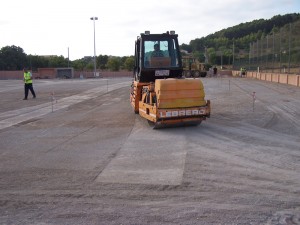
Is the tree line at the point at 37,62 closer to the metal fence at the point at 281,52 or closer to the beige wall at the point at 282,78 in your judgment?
the metal fence at the point at 281,52

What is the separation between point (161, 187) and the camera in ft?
20.9

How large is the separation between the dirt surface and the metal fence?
22868 millimetres

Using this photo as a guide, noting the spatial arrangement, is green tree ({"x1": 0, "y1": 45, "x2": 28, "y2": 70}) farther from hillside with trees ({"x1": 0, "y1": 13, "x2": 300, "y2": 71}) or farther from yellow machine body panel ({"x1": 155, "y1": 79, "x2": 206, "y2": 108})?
yellow machine body panel ({"x1": 155, "y1": 79, "x2": 206, "y2": 108})

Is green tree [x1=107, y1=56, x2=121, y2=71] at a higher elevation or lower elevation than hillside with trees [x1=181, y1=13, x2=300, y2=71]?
lower

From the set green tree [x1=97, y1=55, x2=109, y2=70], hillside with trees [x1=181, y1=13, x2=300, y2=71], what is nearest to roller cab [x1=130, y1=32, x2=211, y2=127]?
hillside with trees [x1=181, y1=13, x2=300, y2=71]

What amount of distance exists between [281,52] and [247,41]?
6224cm

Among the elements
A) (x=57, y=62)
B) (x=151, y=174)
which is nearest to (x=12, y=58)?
(x=57, y=62)

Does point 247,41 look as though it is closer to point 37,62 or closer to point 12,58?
point 37,62

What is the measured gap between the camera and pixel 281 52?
127 feet

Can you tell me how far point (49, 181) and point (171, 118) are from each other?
508 centimetres

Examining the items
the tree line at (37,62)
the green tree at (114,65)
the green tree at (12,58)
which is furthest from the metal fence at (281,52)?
the green tree at (12,58)

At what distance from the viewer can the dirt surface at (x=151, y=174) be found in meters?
5.30

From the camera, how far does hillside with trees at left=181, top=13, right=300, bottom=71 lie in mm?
38000

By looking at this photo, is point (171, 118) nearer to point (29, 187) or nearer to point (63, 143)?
point (63, 143)
